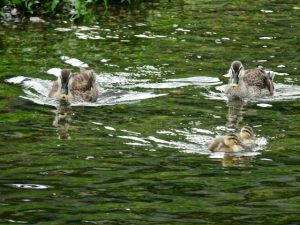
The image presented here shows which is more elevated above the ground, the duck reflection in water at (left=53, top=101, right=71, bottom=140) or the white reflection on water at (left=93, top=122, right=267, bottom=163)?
the white reflection on water at (left=93, top=122, right=267, bottom=163)

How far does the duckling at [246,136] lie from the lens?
40.2 feet

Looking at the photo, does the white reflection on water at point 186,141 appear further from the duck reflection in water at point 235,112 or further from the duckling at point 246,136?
the duck reflection in water at point 235,112

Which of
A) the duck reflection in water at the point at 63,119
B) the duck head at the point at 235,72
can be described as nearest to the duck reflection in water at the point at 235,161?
the duck reflection in water at the point at 63,119

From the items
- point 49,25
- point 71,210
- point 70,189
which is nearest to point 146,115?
point 70,189

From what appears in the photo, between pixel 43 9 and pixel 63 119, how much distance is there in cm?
896

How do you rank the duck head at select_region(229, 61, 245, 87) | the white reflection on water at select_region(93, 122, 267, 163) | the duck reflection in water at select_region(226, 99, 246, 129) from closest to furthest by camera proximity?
1. the white reflection on water at select_region(93, 122, 267, 163)
2. the duck reflection in water at select_region(226, 99, 246, 129)
3. the duck head at select_region(229, 61, 245, 87)

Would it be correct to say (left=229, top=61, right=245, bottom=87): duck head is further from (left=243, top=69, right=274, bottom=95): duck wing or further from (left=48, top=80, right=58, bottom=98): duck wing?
(left=48, top=80, right=58, bottom=98): duck wing

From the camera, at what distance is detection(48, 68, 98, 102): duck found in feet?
51.6

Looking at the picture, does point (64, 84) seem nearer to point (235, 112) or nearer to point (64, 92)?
point (64, 92)

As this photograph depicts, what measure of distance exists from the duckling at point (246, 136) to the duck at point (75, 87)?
3913mm

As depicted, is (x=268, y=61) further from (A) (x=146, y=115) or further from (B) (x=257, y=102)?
(A) (x=146, y=115)

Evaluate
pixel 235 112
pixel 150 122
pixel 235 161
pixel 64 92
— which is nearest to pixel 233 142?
pixel 235 161

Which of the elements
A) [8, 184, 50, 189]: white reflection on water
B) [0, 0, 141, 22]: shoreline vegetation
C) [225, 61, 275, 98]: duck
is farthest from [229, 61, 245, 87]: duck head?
[8, 184, 50, 189]: white reflection on water

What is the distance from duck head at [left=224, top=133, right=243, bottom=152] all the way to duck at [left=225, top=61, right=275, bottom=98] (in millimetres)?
4043
